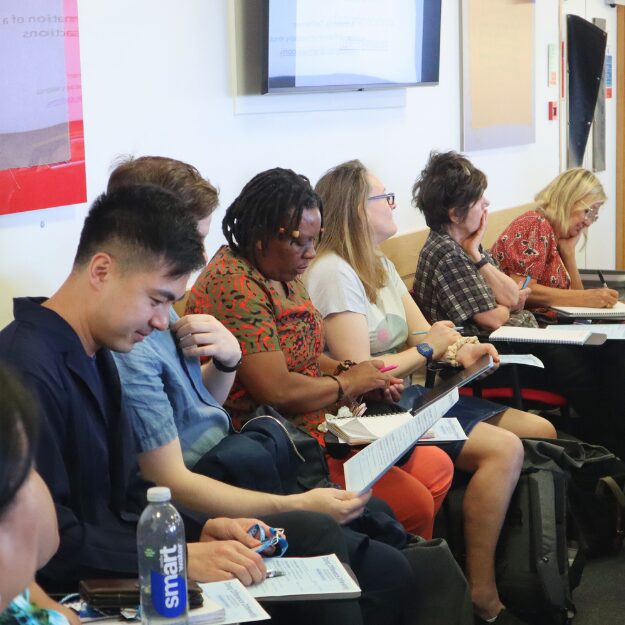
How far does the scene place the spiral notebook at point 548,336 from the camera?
3619 mm

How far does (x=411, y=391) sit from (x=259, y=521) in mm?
1303

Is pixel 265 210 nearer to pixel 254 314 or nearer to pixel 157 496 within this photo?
pixel 254 314

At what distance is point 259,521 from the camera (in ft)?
6.31

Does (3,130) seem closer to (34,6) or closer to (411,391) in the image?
(34,6)

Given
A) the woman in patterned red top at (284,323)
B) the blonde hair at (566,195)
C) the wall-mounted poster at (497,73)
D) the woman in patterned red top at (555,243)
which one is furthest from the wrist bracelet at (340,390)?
the wall-mounted poster at (497,73)

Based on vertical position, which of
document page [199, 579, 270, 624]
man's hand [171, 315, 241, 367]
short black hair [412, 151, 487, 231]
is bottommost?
document page [199, 579, 270, 624]

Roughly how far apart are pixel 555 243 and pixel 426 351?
63.5 inches

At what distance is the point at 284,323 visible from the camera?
273 centimetres

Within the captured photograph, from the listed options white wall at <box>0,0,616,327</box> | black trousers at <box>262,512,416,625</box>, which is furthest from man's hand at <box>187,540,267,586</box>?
white wall at <box>0,0,616,327</box>

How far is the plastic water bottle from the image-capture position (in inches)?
59.1

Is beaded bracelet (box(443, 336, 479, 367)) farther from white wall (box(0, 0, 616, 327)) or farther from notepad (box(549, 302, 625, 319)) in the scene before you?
notepad (box(549, 302, 625, 319))

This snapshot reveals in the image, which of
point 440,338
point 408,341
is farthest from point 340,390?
point 408,341

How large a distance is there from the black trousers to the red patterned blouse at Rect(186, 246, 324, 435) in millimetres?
597

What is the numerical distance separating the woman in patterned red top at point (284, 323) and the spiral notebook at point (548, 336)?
2.87 ft
